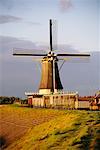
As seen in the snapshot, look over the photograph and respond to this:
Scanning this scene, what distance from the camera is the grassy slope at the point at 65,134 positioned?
23031 mm

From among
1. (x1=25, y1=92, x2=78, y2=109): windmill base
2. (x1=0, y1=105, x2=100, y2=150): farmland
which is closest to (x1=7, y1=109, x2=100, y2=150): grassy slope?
(x1=0, y1=105, x2=100, y2=150): farmland

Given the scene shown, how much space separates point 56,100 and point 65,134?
611 inches

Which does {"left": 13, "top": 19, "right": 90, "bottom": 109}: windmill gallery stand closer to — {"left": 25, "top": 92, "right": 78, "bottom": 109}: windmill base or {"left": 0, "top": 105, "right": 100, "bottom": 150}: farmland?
{"left": 25, "top": 92, "right": 78, "bottom": 109}: windmill base

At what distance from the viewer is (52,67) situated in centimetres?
4059

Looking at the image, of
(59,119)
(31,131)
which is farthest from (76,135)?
(31,131)

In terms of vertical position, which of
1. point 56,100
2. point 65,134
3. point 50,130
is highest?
point 56,100

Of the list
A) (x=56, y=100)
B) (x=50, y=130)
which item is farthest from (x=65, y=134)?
(x=56, y=100)

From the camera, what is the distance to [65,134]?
2498 cm

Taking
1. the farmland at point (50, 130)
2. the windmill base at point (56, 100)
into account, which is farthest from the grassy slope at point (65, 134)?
the windmill base at point (56, 100)

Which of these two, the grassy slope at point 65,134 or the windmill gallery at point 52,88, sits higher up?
the windmill gallery at point 52,88

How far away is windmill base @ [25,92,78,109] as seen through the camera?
39306mm

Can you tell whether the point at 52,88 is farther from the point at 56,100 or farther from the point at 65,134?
the point at 65,134

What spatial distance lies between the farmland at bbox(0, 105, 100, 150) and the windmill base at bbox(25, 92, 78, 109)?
3734mm

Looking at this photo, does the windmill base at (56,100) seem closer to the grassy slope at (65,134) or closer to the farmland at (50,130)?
the farmland at (50,130)
